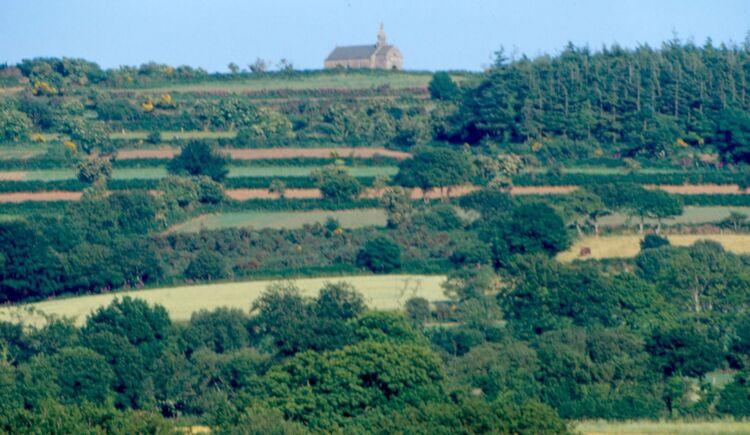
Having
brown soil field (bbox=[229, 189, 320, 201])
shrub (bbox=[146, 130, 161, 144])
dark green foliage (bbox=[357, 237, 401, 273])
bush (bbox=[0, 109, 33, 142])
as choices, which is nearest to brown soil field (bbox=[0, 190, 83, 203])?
brown soil field (bbox=[229, 189, 320, 201])

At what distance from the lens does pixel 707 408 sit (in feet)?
184

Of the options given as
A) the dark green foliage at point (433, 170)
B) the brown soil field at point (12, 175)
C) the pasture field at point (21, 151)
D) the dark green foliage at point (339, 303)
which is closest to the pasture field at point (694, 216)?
the dark green foliage at point (433, 170)

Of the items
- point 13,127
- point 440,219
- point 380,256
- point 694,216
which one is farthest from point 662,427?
point 13,127

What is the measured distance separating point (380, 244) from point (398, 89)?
46.3 meters

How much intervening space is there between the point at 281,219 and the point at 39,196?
1235cm

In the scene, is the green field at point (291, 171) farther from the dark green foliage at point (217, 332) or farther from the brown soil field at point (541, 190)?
the dark green foliage at point (217, 332)

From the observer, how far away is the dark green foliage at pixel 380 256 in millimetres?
79688

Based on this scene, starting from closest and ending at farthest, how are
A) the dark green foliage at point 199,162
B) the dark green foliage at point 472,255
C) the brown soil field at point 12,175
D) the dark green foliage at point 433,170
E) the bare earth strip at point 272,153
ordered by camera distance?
the dark green foliage at point 472,255, the dark green foliage at point 433,170, the dark green foliage at point 199,162, the brown soil field at point 12,175, the bare earth strip at point 272,153

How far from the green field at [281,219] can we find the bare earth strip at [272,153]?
10.8 metres

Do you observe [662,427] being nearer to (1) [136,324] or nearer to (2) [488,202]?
(1) [136,324]

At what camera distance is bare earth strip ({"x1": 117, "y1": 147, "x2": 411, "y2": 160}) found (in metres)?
103

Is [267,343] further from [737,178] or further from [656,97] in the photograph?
[656,97]

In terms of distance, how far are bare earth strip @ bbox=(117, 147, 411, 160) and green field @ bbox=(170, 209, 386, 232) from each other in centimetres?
1078

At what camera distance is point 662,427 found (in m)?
52.0
